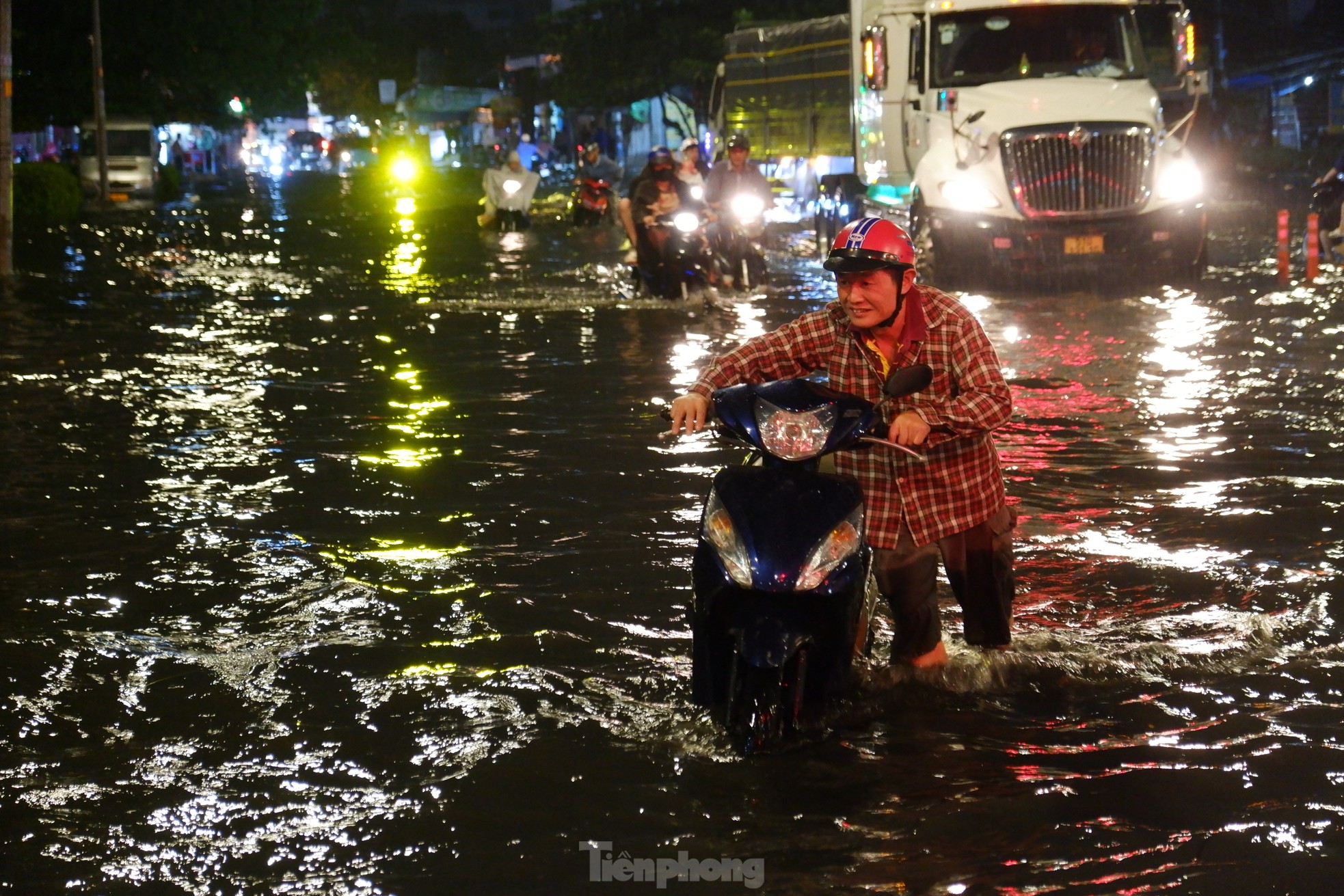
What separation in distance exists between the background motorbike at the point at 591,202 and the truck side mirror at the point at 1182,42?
47.9 ft

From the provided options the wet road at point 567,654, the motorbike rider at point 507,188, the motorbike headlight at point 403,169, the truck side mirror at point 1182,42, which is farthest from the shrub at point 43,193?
the motorbike headlight at point 403,169

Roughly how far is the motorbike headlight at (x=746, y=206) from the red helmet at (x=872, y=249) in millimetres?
14407

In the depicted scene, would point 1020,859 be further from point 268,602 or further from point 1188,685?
point 268,602

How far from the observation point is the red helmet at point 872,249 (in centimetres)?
475

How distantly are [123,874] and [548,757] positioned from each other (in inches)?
48.6

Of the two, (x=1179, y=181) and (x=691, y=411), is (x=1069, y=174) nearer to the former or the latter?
(x=1179, y=181)

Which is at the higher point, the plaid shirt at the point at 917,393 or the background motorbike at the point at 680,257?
the background motorbike at the point at 680,257

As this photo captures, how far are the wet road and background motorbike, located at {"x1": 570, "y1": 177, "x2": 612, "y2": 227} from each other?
748 inches

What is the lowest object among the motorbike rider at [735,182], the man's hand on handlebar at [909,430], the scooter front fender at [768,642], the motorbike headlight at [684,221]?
the scooter front fender at [768,642]

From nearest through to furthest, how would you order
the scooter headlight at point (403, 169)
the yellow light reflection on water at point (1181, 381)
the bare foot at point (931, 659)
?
1. the bare foot at point (931, 659)
2. the yellow light reflection on water at point (1181, 381)
3. the scooter headlight at point (403, 169)

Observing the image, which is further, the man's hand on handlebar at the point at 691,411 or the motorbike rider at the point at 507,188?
the motorbike rider at the point at 507,188

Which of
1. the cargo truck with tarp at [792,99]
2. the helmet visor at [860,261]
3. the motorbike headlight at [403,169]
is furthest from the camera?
the motorbike headlight at [403,169]

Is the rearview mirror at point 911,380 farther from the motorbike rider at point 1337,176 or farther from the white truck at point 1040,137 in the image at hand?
the motorbike rider at point 1337,176

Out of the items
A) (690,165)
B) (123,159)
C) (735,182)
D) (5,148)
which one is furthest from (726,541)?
(123,159)
